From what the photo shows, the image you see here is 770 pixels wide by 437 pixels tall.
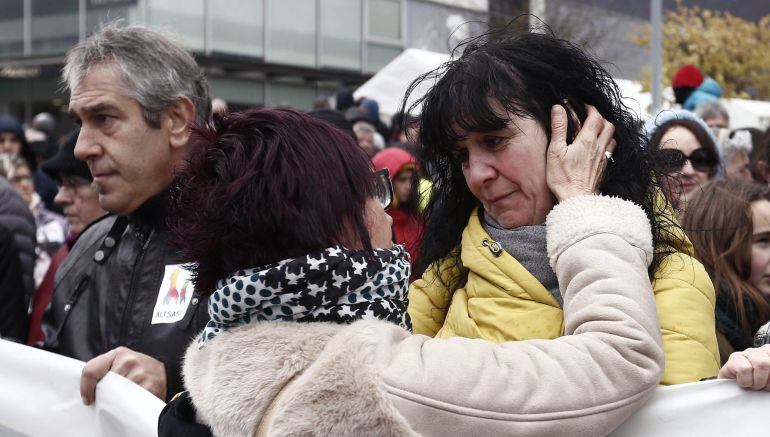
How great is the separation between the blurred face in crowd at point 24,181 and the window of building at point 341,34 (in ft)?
48.9

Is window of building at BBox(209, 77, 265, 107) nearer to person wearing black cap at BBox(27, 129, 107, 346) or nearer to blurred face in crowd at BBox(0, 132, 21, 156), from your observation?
blurred face in crowd at BBox(0, 132, 21, 156)

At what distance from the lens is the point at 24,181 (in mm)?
7078

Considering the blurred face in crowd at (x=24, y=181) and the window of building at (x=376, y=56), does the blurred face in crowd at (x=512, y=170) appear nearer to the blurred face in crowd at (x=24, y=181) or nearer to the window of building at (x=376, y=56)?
the blurred face in crowd at (x=24, y=181)

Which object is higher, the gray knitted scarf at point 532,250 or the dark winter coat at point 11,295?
the gray knitted scarf at point 532,250

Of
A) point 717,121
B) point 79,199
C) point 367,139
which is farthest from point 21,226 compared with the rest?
point 717,121

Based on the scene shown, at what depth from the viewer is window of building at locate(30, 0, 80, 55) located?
1942 centimetres

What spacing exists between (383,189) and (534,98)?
41cm

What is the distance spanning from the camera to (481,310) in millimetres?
2080

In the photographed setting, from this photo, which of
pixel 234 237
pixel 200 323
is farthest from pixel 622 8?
pixel 234 237

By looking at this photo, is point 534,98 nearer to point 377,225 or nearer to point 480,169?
point 480,169

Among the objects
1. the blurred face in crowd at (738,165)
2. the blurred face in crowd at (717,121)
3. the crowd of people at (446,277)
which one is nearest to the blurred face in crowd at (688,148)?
the blurred face in crowd at (738,165)

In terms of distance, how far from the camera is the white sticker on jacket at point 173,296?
112 inches

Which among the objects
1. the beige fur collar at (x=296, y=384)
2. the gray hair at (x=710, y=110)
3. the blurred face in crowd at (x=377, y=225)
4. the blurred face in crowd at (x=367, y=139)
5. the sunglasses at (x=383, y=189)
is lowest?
the blurred face in crowd at (x=367, y=139)

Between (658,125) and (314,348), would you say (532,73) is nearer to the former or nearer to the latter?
(314,348)
